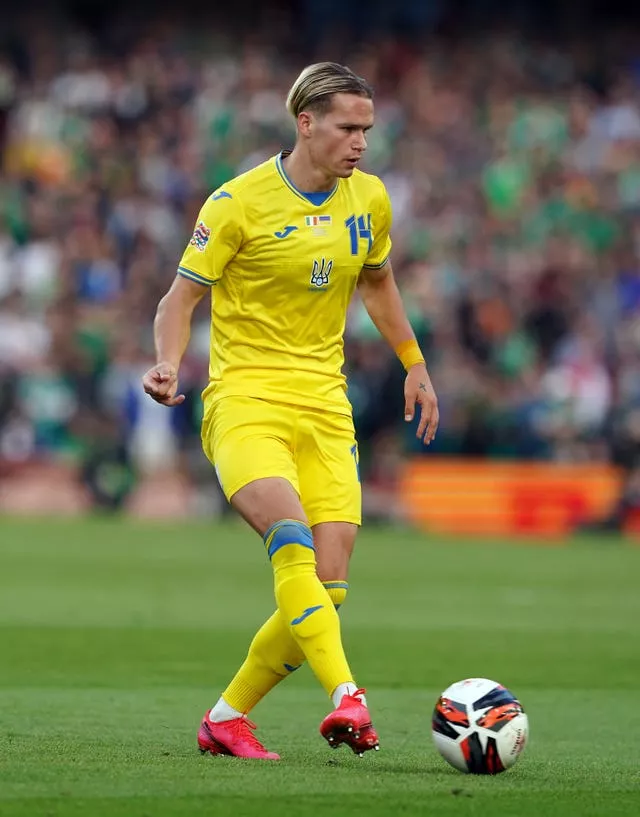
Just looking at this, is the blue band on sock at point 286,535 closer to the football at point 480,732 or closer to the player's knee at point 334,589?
the player's knee at point 334,589

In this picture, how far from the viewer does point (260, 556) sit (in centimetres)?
1752

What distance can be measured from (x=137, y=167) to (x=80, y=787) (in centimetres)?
2097

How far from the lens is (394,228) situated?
955 inches

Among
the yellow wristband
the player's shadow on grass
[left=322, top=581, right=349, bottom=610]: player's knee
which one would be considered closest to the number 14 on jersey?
the yellow wristband

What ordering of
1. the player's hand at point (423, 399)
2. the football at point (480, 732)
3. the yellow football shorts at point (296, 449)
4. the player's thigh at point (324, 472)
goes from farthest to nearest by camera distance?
the player's hand at point (423, 399) < the player's thigh at point (324, 472) < the yellow football shorts at point (296, 449) < the football at point (480, 732)

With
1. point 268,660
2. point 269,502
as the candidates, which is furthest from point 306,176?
point 268,660

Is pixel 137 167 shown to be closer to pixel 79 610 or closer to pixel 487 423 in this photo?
pixel 487 423

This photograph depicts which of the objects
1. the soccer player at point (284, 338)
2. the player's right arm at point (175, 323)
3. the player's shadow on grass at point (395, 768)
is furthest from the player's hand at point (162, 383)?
the player's shadow on grass at point (395, 768)

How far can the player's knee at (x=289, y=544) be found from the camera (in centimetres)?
639

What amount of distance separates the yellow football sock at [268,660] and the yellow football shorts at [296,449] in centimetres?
32

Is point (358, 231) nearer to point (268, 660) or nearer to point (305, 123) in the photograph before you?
point (305, 123)

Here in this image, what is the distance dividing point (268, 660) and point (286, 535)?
594 millimetres

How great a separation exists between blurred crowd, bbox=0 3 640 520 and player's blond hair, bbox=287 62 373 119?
1462 cm

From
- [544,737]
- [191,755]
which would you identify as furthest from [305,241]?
[544,737]
